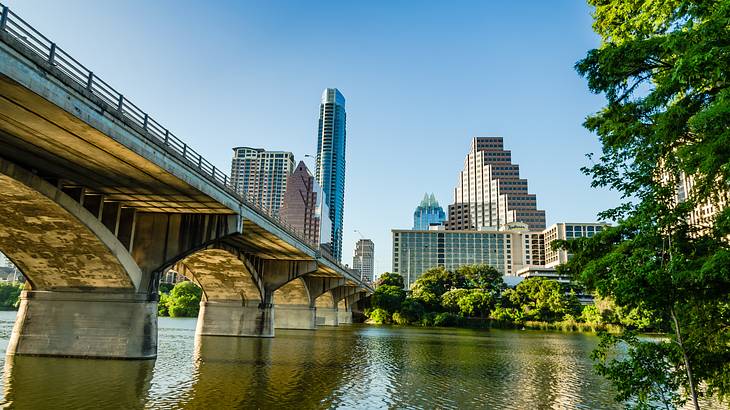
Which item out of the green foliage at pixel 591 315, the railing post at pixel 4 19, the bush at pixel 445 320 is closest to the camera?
the railing post at pixel 4 19

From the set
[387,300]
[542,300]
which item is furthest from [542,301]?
[387,300]

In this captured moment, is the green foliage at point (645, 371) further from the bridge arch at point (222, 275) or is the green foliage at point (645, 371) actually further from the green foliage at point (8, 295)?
the green foliage at point (8, 295)

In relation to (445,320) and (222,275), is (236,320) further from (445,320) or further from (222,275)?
(445,320)

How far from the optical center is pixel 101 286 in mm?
28625

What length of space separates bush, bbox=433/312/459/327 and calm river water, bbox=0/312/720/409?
6887 centimetres

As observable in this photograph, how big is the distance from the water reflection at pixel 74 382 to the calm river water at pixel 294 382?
0.03m

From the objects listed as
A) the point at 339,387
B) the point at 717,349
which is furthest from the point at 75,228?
the point at 717,349

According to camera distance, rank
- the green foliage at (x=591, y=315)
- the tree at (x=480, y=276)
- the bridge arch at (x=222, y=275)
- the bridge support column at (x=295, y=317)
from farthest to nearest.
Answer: the tree at (x=480, y=276)
the green foliage at (x=591, y=315)
the bridge support column at (x=295, y=317)
the bridge arch at (x=222, y=275)

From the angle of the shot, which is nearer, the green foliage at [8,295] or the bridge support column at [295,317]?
the bridge support column at [295,317]

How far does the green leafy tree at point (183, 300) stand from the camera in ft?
351

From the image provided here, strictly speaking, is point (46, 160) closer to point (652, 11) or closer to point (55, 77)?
point (55, 77)

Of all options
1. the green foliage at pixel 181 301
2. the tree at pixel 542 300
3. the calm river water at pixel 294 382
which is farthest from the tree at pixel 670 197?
the green foliage at pixel 181 301

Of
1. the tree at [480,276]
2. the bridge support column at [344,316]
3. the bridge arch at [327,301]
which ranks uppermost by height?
the tree at [480,276]

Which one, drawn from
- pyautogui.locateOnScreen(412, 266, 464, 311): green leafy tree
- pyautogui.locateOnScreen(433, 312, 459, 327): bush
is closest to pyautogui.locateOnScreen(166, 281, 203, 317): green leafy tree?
pyautogui.locateOnScreen(412, 266, 464, 311): green leafy tree
